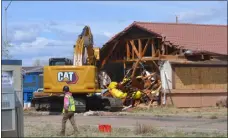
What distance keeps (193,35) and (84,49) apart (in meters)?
10.9

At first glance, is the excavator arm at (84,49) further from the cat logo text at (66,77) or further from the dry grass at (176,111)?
the dry grass at (176,111)

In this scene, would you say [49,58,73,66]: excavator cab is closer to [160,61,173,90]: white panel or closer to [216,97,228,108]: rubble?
[160,61,173,90]: white panel

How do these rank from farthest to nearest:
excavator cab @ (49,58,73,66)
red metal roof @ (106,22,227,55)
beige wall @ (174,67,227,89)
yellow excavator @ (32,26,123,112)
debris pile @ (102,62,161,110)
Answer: red metal roof @ (106,22,227,55)
beige wall @ (174,67,227,89)
debris pile @ (102,62,161,110)
excavator cab @ (49,58,73,66)
yellow excavator @ (32,26,123,112)

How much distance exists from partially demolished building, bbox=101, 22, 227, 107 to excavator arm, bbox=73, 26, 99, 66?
5020mm

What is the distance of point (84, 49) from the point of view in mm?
29156

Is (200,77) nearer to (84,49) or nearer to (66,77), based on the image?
(84,49)

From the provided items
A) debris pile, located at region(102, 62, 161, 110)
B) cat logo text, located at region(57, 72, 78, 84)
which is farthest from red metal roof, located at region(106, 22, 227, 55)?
cat logo text, located at region(57, 72, 78, 84)

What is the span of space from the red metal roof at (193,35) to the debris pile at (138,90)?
282 centimetres

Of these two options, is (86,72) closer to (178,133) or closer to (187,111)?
(187,111)

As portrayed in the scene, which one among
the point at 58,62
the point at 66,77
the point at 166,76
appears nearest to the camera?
the point at 66,77

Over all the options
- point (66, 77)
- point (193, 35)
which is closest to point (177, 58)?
point (193, 35)

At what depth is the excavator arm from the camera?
93.9 ft

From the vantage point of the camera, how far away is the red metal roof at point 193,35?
34.2m

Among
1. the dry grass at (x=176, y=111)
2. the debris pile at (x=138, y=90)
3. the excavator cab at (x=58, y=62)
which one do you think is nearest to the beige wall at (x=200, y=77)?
the debris pile at (x=138, y=90)
